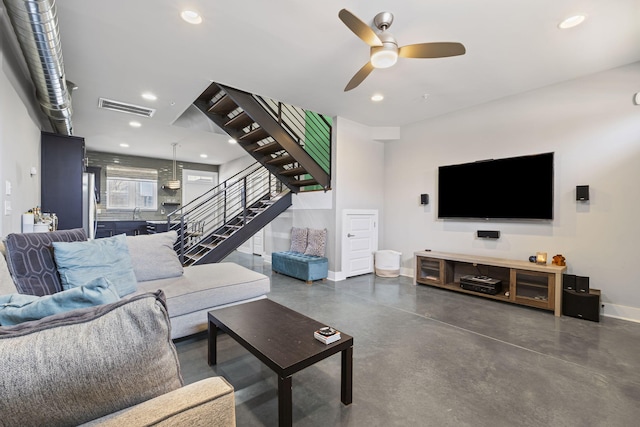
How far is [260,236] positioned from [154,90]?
457 centimetres

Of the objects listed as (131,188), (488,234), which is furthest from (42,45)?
(131,188)

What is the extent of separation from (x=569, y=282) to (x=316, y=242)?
11.9 feet

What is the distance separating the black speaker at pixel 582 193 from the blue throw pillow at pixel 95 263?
196 inches

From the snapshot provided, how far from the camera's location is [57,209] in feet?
12.8

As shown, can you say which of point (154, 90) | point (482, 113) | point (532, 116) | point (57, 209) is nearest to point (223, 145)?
point (154, 90)

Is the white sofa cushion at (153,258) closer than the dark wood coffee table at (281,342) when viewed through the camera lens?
No

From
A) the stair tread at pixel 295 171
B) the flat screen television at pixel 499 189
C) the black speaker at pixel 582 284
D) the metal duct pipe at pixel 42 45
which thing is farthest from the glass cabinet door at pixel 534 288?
the metal duct pipe at pixel 42 45

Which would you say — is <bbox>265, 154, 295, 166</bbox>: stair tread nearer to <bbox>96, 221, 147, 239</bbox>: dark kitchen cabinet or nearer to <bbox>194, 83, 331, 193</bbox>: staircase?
<bbox>194, 83, 331, 193</bbox>: staircase

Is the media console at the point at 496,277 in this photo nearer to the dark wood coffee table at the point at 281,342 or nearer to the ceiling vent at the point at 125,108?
the dark wood coffee table at the point at 281,342

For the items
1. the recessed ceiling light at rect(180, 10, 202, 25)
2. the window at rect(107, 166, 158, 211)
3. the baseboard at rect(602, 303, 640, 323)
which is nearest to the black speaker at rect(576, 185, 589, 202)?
the baseboard at rect(602, 303, 640, 323)

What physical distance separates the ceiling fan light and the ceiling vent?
3920 mm

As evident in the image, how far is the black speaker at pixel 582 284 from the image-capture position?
3229 mm

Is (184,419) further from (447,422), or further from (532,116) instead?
(532,116)

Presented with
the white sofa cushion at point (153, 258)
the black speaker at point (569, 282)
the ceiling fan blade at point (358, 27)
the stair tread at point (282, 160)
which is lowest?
the black speaker at point (569, 282)
